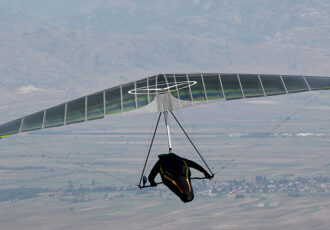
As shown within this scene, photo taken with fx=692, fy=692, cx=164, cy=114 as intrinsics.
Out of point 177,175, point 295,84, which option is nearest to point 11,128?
point 177,175

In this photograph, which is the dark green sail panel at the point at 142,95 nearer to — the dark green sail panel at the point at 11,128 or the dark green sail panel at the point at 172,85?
the dark green sail panel at the point at 172,85

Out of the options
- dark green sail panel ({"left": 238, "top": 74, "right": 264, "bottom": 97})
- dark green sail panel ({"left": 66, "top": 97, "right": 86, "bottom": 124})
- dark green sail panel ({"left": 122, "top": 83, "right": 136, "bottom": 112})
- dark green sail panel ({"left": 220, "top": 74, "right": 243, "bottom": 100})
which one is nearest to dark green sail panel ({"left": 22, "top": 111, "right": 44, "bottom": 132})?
dark green sail panel ({"left": 66, "top": 97, "right": 86, "bottom": 124})

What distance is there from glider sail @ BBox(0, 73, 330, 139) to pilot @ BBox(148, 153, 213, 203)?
8.89 feet

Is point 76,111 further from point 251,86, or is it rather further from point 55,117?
point 251,86

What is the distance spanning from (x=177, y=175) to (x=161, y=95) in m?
4.06

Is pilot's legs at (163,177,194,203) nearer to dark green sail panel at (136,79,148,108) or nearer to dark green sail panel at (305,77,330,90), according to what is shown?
dark green sail panel at (136,79,148,108)

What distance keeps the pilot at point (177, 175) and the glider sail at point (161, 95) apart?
2.71 metres

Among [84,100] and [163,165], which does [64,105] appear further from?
[163,165]

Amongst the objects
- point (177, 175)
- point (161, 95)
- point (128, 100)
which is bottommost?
point (177, 175)

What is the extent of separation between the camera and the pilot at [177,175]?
3353 cm

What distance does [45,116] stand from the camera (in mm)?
36062

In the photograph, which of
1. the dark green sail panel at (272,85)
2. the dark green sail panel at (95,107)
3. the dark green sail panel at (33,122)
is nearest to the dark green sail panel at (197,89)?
the dark green sail panel at (272,85)

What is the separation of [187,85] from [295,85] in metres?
6.14

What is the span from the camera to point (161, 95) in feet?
113
